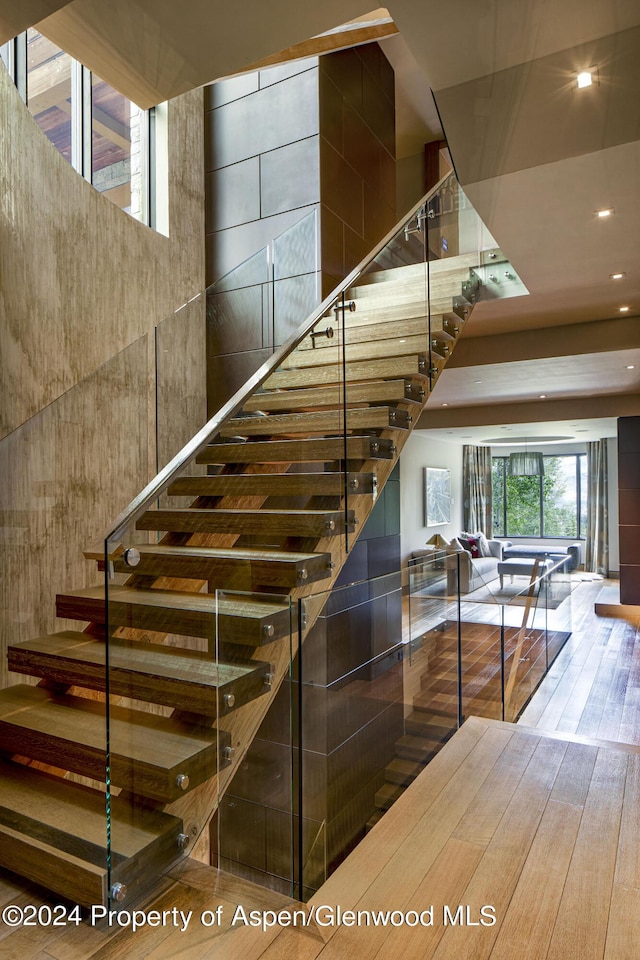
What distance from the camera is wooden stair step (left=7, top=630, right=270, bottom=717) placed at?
7.32ft

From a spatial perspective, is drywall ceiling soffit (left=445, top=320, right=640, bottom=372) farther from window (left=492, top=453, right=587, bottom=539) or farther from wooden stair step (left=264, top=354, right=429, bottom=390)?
window (left=492, top=453, right=587, bottom=539)

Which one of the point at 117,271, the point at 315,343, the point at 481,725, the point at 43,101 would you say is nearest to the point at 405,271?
the point at 315,343

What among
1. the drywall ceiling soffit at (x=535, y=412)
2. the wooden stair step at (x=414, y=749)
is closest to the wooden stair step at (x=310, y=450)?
the wooden stair step at (x=414, y=749)

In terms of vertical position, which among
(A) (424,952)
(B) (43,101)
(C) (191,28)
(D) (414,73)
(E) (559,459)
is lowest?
(A) (424,952)

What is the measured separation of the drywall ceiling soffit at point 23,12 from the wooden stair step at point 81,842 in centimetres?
252

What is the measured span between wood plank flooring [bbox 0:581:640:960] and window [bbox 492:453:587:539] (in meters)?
11.8

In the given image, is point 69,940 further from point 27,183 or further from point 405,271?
point 405,271

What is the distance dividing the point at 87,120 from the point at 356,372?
2.74 meters

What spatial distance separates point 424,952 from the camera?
1849 millimetres

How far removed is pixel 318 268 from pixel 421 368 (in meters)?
1.68

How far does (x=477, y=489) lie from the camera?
587 inches

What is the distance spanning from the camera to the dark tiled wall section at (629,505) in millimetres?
8703

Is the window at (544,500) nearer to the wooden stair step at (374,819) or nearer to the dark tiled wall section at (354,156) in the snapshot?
the dark tiled wall section at (354,156)

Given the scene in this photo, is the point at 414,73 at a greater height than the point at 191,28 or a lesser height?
greater
